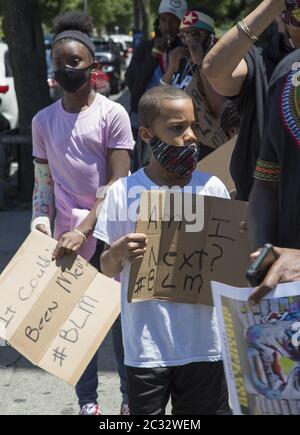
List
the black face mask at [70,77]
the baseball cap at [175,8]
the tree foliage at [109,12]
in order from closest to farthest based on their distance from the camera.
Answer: the black face mask at [70,77], the baseball cap at [175,8], the tree foliage at [109,12]

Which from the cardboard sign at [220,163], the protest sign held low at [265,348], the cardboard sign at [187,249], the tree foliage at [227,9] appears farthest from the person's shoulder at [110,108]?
the tree foliage at [227,9]

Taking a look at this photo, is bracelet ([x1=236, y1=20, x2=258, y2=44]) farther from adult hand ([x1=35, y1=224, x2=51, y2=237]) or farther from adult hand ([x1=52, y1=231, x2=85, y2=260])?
adult hand ([x1=35, y1=224, x2=51, y2=237])

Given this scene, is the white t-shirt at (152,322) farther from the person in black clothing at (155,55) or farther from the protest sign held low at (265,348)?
the person in black clothing at (155,55)

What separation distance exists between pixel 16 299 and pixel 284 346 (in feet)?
6.07

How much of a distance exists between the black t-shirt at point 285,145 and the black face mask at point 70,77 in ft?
5.45

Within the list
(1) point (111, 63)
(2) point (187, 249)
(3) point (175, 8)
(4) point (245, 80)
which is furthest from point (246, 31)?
(1) point (111, 63)

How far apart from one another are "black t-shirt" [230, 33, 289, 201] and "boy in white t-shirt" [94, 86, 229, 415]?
5.0 inches

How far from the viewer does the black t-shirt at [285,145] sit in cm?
209

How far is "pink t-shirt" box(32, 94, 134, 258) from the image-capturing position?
3.68m

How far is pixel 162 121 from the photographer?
2934 millimetres

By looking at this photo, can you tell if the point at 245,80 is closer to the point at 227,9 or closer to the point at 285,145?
the point at 285,145

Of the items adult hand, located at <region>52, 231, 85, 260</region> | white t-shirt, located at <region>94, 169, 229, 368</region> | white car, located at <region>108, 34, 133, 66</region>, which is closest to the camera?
white t-shirt, located at <region>94, 169, 229, 368</region>

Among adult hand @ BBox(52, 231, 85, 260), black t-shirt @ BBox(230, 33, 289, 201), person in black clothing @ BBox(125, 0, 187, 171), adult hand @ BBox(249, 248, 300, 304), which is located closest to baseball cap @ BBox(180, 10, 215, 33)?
person in black clothing @ BBox(125, 0, 187, 171)

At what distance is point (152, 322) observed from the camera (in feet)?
9.43
